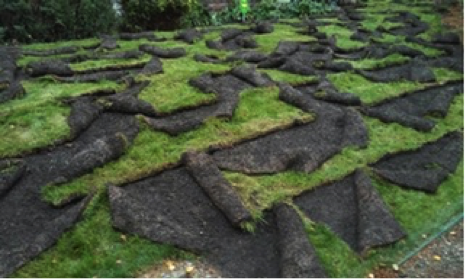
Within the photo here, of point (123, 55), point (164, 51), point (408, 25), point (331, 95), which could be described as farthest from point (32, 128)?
point (408, 25)

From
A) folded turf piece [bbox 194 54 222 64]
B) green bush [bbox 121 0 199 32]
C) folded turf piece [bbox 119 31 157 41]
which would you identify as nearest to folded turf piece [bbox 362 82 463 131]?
folded turf piece [bbox 194 54 222 64]

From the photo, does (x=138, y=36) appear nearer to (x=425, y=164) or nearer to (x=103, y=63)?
(x=103, y=63)

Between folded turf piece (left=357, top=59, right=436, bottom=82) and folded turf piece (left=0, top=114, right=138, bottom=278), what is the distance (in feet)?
15.1

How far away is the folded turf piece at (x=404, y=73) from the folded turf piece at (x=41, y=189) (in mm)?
4604

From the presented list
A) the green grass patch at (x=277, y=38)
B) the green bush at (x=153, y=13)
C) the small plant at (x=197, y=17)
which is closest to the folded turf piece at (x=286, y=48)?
the green grass patch at (x=277, y=38)

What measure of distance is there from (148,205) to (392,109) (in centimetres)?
438

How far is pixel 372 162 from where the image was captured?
590 centimetres

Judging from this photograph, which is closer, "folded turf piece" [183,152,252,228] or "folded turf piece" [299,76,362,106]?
"folded turf piece" [183,152,252,228]

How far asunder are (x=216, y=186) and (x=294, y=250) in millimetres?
1059

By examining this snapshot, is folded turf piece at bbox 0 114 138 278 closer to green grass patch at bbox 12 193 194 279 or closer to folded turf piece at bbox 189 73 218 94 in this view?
green grass patch at bbox 12 193 194 279

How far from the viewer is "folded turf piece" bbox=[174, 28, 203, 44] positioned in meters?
10.2

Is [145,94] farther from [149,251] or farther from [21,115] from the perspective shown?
[149,251]

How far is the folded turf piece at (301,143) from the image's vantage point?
18.0 feet

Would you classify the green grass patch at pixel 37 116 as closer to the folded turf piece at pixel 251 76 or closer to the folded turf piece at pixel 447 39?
the folded turf piece at pixel 251 76
